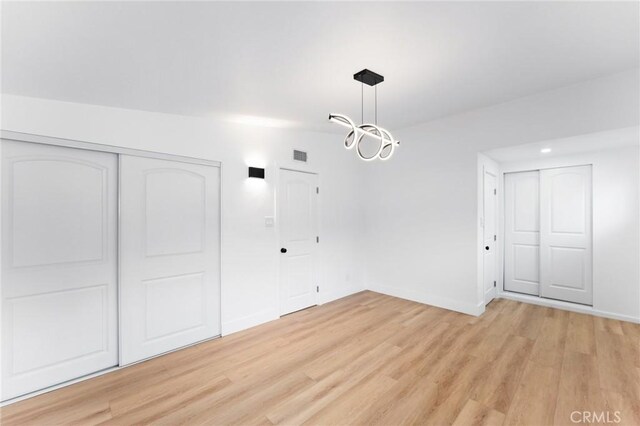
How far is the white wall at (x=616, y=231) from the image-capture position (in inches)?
137

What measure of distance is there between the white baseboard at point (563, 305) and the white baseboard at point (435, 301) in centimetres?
106

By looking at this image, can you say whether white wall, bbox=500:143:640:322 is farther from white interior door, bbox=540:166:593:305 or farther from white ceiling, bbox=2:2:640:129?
white ceiling, bbox=2:2:640:129

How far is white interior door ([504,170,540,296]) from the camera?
14.5ft

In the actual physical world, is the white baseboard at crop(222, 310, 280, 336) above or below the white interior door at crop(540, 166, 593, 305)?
below

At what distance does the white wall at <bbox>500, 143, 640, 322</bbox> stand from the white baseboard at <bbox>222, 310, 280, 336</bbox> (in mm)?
4577

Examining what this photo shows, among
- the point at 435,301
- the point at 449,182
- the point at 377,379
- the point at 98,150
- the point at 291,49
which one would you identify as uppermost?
the point at 291,49

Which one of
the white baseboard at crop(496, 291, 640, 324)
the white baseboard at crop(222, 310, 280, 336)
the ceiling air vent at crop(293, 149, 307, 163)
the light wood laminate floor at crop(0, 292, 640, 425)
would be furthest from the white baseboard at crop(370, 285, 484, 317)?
the ceiling air vent at crop(293, 149, 307, 163)

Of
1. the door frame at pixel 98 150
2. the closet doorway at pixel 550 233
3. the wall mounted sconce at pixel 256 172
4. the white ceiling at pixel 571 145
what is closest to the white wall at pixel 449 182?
the white ceiling at pixel 571 145

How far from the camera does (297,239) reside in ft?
13.6

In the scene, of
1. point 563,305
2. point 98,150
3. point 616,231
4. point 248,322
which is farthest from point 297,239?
point 616,231

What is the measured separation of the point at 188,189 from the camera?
122 inches

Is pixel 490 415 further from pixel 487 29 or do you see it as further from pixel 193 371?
pixel 487 29

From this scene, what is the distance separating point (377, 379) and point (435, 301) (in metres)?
2.21

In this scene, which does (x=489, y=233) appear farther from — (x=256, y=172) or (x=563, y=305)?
(x=256, y=172)
